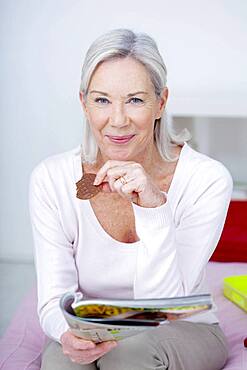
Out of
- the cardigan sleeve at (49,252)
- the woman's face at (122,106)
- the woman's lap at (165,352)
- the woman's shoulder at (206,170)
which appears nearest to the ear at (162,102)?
the woman's face at (122,106)

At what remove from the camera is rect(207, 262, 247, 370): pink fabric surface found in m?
1.46

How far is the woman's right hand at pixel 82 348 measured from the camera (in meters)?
1.15

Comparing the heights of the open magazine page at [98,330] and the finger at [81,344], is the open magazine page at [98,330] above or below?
above

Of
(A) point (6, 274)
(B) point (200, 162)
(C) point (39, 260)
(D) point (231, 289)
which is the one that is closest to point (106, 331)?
(C) point (39, 260)

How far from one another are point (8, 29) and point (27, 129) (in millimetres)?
390

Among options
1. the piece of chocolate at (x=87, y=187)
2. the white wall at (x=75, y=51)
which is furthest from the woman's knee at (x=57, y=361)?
the white wall at (x=75, y=51)

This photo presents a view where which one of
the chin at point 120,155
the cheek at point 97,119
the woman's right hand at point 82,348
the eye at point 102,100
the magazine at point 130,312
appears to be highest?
the eye at point 102,100

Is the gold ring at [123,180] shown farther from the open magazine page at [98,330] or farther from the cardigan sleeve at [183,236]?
the open magazine page at [98,330]

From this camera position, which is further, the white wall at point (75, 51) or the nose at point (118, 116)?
the white wall at point (75, 51)

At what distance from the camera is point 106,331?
3.54 feet

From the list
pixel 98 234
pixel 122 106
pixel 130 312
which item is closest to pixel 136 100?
pixel 122 106

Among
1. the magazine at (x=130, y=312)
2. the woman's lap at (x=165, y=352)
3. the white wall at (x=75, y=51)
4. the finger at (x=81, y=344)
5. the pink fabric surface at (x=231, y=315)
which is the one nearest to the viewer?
the magazine at (x=130, y=312)

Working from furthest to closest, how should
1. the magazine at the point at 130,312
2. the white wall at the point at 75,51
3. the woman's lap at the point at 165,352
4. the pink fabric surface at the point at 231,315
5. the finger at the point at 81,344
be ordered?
the white wall at the point at 75,51, the pink fabric surface at the point at 231,315, the woman's lap at the point at 165,352, the finger at the point at 81,344, the magazine at the point at 130,312

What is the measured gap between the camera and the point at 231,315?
1.72 m
